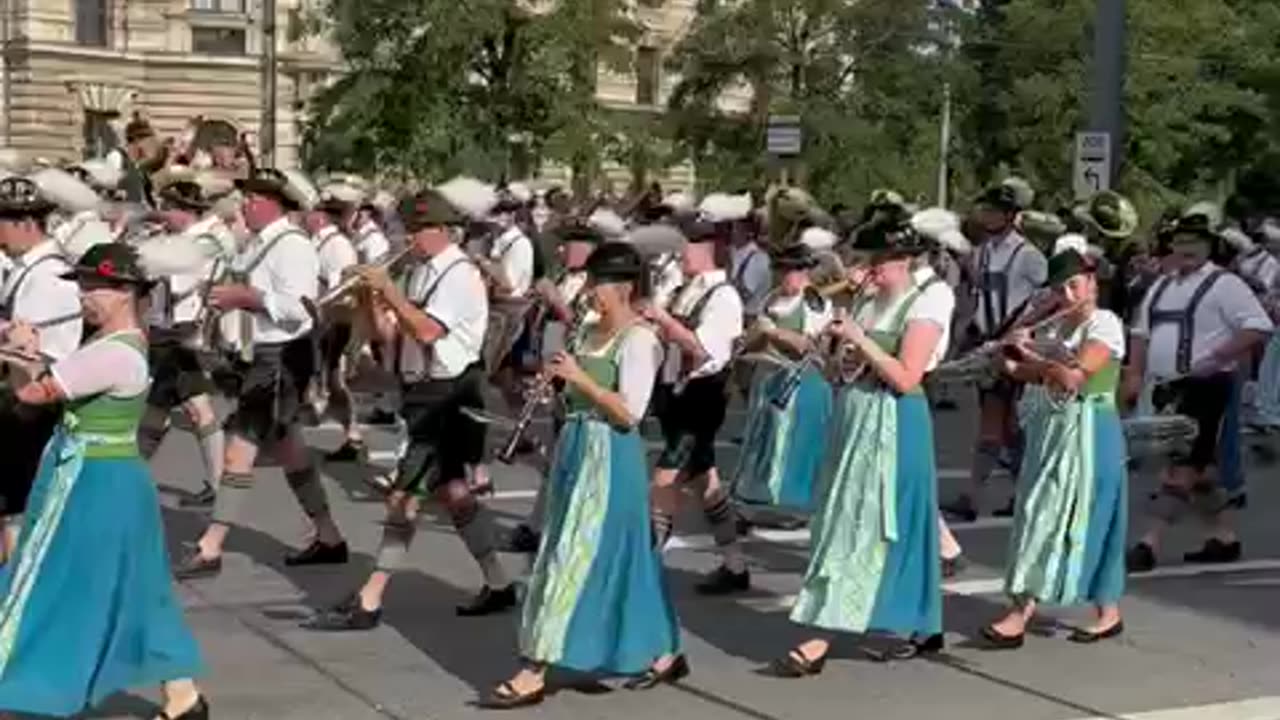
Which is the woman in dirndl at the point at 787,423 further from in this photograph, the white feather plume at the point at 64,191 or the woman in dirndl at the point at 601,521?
Answer: the white feather plume at the point at 64,191

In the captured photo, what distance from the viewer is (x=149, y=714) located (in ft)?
23.4

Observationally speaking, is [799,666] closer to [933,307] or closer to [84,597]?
[933,307]

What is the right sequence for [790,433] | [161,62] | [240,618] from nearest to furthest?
[240,618] < [790,433] < [161,62]

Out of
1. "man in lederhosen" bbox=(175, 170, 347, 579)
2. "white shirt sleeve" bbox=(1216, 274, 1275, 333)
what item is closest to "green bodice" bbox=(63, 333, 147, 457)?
"man in lederhosen" bbox=(175, 170, 347, 579)

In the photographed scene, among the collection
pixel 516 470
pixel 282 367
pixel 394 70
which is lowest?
pixel 516 470

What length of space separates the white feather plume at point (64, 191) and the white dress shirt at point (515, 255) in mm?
2801

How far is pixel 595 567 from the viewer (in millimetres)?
7230

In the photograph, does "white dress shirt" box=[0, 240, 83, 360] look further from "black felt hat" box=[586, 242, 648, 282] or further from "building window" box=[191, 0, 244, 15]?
"building window" box=[191, 0, 244, 15]

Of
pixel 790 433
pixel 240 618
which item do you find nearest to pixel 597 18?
pixel 790 433

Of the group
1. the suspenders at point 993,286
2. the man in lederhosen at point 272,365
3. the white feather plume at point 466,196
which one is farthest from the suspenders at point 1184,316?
the man in lederhosen at point 272,365

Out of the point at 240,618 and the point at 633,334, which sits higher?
the point at 633,334

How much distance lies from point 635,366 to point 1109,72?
1107cm

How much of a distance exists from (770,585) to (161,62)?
44966 millimetres

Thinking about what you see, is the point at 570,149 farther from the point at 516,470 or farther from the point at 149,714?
the point at 149,714
